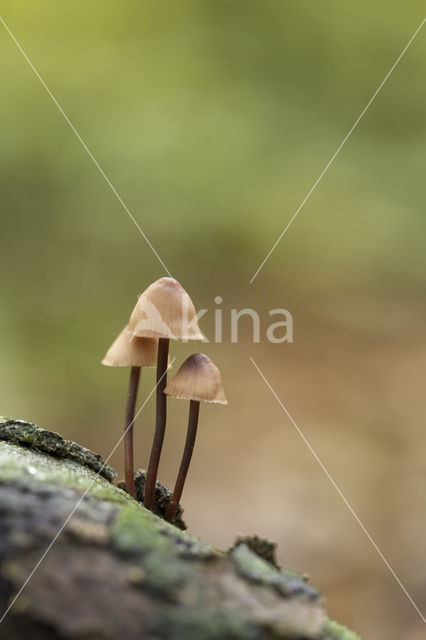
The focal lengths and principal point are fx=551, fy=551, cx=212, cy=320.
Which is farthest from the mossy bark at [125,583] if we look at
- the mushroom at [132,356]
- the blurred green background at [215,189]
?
the blurred green background at [215,189]

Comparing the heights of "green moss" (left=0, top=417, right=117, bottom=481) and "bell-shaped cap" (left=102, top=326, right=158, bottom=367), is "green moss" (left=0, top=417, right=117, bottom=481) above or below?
below

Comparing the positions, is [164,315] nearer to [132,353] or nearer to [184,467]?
[132,353]

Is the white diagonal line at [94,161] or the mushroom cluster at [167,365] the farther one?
the white diagonal line at [94,161]

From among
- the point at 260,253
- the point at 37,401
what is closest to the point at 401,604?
the point at 37,401

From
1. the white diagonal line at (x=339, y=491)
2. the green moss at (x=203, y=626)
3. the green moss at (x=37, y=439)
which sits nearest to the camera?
the green moss at (x=203, y=626)

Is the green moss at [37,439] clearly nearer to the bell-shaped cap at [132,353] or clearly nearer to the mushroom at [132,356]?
the mushroom at [132,356]

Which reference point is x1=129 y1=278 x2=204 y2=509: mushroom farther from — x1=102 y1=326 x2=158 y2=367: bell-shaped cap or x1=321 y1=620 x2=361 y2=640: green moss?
x1=321 y1=620 x2=361 y2=640: green moss

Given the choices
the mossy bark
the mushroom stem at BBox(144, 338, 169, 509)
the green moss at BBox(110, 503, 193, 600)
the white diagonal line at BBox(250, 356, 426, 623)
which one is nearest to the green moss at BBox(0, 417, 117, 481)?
the mushroom stem at BBox(144, 338, 169, 509)
